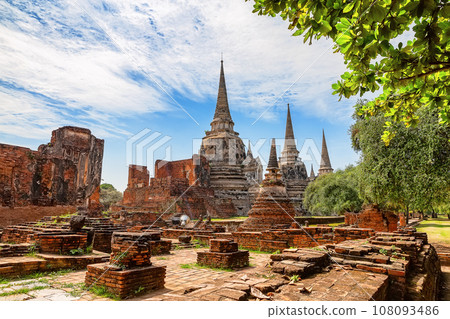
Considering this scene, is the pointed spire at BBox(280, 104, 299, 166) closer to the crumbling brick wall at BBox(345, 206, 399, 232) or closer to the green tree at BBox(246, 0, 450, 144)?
the crumbling brick wall at BBox(345, 206, 399, 232)

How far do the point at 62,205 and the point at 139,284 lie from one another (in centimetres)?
1367

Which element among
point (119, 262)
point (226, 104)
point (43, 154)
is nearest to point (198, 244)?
point (119, 262)

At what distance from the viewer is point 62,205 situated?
1528cm

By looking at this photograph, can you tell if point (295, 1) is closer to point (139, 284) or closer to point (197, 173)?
point (139, 284)

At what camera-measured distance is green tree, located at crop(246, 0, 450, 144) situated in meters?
2.08

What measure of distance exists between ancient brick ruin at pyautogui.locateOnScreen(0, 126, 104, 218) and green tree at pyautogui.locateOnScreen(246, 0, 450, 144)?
51.0ft

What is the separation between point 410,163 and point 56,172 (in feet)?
55.6

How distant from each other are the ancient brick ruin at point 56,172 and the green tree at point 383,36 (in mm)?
15560

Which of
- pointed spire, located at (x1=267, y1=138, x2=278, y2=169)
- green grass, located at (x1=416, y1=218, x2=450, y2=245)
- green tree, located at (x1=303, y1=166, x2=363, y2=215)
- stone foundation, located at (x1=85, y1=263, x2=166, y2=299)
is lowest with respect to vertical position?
green grass, located at (x1=416, y1=218, x2=450, y2=245)

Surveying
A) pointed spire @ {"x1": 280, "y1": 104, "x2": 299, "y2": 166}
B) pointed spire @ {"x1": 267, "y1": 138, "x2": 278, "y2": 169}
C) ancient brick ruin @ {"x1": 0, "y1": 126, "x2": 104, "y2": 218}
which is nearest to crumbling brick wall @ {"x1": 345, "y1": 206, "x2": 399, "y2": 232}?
pointed spire @ {"x1": 267, "y1": 138, "x2": 278, "y2": 169}

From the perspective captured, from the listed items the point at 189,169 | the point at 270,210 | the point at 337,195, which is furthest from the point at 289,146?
the point at 270,210

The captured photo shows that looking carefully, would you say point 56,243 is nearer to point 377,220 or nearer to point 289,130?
point 377,220

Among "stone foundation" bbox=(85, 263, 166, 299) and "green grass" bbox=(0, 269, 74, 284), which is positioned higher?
"stone foundation" bbox=(85, 263, 166, 299)

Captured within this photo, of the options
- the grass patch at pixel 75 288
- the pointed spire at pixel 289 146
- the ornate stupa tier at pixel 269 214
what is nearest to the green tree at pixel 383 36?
the grass patch at pixel 75 288
